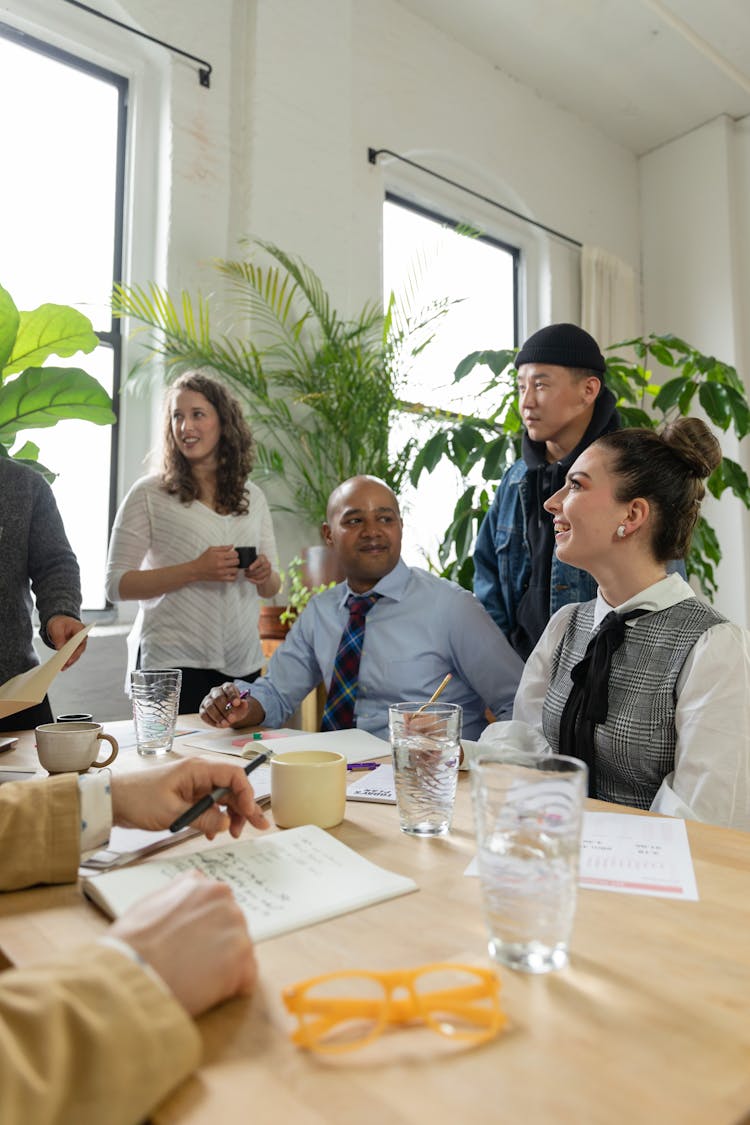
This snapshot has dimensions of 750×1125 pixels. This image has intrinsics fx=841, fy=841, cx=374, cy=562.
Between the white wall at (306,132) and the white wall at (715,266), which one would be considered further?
the white wall at (715,266)

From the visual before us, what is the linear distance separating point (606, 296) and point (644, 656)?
14.9 feet

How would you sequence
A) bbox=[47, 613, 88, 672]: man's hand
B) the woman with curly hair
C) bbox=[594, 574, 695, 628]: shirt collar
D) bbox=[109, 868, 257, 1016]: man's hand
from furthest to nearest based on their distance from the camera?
1. the woman with curly hair
2. bbox=[47, 613, 88, 672]: man's hand
3. bbox=[594, 574, 695, 628]: shirt collar
4. bbox=[109, 868, 257, 1016]: man's hand

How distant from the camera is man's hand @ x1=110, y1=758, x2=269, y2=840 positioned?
3.17 feet

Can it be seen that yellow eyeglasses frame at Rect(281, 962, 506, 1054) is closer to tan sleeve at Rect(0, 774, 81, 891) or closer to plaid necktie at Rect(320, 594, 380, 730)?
tan sleeve at Rect(0, 774, 81, 891)

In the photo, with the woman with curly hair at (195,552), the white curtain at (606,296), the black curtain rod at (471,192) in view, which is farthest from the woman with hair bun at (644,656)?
the white curtain at (606,296)

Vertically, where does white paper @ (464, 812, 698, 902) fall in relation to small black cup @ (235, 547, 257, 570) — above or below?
below

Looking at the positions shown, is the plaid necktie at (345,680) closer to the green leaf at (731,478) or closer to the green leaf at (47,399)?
the green leaf at (47,399)

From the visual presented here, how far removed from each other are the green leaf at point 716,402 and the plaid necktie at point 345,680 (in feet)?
6.65

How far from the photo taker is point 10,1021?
51cm

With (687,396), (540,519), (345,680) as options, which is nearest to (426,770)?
(345,680)

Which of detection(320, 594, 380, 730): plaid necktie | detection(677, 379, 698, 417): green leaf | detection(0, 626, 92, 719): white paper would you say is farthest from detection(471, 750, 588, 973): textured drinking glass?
detection(677, 379, 698, 417): green leaf

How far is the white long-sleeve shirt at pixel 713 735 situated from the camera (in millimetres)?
1214

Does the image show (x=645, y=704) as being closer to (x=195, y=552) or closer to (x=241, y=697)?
(x=241, y=697)

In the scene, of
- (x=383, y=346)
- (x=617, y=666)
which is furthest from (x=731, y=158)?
(x=617, y=666)
